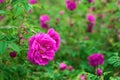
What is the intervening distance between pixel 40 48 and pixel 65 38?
2084 mm

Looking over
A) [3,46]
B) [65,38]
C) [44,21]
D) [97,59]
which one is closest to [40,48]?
[3,46]

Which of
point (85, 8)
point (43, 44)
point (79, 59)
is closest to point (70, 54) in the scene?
point (79, 59)

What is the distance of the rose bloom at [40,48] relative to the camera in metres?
2.52

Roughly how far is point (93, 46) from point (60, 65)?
93 cm

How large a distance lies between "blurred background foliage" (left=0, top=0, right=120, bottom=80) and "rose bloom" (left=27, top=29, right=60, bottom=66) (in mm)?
114

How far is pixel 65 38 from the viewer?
4.61 meters

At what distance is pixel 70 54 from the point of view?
4316 mm

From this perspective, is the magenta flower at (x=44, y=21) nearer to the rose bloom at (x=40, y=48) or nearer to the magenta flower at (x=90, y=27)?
the magenta flower at (x=90, y=27)

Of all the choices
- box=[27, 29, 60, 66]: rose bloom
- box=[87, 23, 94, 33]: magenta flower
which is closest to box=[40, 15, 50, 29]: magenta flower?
box=[87, 23, 94, 33]: magenta flower

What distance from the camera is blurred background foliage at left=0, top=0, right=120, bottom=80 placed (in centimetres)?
283

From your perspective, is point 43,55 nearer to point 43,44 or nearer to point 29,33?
point 43,44

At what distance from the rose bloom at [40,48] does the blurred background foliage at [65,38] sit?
11 cm

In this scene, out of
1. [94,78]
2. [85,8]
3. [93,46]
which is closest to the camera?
[94,78]

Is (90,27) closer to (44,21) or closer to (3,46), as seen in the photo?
(44,21)
